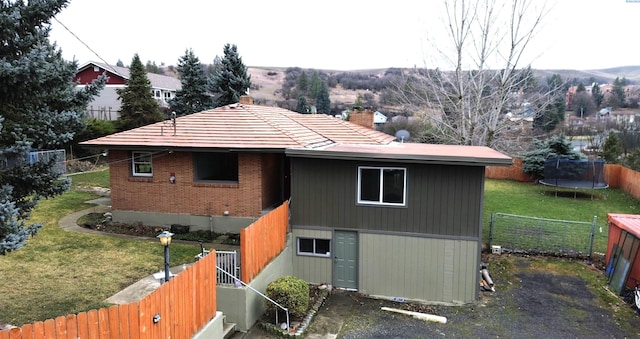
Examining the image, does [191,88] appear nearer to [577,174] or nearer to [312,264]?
[312,264]

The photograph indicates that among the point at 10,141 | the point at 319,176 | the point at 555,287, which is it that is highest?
the point at 10,141

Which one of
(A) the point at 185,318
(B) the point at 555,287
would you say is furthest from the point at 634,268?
(A) the point at 185,318

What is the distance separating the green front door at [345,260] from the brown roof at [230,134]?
3.34 metres

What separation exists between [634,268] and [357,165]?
26.8 feet

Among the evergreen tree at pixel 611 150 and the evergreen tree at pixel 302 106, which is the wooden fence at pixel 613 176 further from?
the evergreen tree at pixel 302 106

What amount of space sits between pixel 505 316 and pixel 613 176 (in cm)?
2382

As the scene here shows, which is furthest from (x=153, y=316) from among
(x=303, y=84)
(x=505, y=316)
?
(x=303, y=84)

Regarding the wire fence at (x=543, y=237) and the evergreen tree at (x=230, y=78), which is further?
the evergreen tree at (x=230, y=78)

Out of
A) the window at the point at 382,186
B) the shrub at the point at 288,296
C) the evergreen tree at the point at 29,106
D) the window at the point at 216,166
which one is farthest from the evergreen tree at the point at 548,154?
the evergreen tree at the point at 29,106

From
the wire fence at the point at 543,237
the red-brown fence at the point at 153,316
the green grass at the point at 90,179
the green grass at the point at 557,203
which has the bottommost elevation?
the green grass at the point at 557,203

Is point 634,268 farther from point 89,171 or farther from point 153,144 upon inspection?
point 89,171

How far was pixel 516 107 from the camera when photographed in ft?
67.7

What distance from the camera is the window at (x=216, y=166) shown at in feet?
49.0

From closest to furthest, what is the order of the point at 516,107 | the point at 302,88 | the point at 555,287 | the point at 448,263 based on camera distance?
1. the point at 448,263
2. the point at 555,287
3. the point at 516,107
4. the point at 302,88
